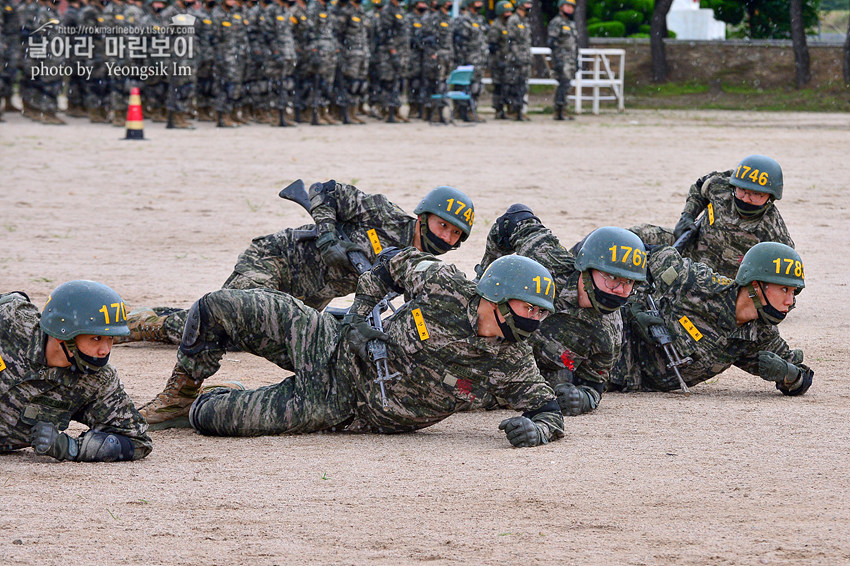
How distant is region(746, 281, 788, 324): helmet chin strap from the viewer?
7.75 meters

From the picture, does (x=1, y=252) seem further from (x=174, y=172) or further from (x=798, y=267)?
(x=798, y=267)

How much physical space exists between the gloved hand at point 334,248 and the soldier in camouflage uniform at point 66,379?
8.61 feet

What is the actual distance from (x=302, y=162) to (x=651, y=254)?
11845 mm

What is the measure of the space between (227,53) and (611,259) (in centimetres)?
1829

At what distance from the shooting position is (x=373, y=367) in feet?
22.5

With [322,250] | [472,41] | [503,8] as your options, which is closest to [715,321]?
[322,250]

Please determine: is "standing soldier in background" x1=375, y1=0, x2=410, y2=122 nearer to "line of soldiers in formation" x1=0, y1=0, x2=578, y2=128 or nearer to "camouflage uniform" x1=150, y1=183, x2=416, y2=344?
"line of soldiers in formation" x1=0, y1=0, x2=578, y2=128

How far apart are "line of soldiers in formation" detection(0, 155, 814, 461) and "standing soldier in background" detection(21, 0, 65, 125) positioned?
56.0 feet

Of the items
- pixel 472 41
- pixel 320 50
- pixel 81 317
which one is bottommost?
pixel 81 317

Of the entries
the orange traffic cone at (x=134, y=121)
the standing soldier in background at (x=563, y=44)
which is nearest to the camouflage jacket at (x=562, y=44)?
the standing soldier in background at (x=563, y=44)

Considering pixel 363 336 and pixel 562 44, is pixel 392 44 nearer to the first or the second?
pixel 562 44

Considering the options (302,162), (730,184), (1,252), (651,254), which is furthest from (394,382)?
(302,162)

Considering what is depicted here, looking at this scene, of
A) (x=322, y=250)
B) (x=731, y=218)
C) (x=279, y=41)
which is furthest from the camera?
(x=279, y=41)

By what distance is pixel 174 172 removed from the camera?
18.6m
